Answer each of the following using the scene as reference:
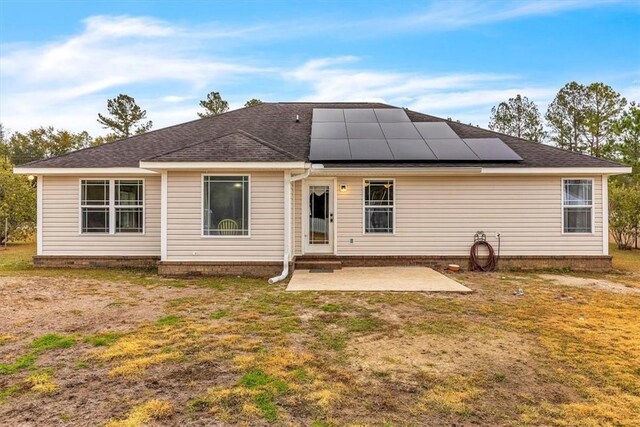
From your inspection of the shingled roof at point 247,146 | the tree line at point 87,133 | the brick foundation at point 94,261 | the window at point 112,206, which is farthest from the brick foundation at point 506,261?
the tree line at point 87,133

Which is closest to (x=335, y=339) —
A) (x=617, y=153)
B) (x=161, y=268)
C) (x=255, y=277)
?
(x=255, y=277)

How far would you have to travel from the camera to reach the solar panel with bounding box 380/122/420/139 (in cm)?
1094

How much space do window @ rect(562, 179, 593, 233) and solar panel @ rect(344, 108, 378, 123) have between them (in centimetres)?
594

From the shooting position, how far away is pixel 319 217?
32.3ft

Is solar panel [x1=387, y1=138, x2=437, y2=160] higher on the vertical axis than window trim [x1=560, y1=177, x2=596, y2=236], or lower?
higher

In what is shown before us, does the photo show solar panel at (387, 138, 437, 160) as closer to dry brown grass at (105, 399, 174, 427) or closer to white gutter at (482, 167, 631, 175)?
white gutter at (482, 167, 631, 175)

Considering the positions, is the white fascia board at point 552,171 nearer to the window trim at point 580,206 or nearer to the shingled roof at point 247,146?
the shingled roof at point 247,146

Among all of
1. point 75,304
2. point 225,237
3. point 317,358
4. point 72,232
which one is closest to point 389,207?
point 225,237

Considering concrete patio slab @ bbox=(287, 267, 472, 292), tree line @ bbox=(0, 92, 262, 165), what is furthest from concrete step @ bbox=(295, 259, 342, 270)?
tree line @ bbox=(0, 92, 262, 165)

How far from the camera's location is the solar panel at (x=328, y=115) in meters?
12.4

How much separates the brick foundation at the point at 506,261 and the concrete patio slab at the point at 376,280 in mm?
347

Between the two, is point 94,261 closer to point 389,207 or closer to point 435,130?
point 389,207

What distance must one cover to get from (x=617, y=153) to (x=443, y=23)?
1040 cm

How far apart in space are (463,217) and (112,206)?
30.6 feet
